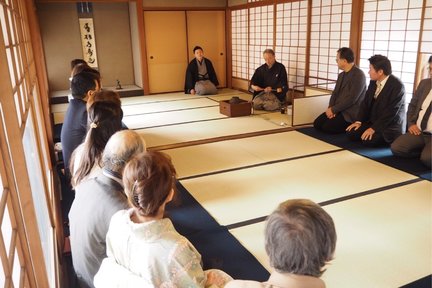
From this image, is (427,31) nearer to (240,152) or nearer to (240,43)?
(240,152)

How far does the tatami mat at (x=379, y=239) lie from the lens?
1981 millimetres

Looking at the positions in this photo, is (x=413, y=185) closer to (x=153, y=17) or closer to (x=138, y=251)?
(x=138, y=251)

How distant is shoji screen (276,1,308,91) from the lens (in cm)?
612

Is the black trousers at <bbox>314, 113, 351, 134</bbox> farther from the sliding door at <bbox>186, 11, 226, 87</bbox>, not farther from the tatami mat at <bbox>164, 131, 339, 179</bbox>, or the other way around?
the sliding door at <bbox>186, 11, 226, 87</bbox>

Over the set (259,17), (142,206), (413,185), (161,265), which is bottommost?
(413,185)

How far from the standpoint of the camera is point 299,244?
90 centimetres

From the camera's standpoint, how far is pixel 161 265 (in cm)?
113

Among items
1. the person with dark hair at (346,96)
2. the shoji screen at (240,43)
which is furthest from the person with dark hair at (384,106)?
the shoji screen at (240,43)

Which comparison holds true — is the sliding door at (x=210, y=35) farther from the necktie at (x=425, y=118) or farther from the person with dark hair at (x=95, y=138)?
the person with dark hair at (x=95, y=138)

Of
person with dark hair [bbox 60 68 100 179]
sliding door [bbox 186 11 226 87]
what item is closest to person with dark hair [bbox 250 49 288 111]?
sliding door [bbox 186 11 226 87]


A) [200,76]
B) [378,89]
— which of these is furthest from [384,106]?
[200,76]

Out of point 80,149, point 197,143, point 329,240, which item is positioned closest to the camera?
point 329,240

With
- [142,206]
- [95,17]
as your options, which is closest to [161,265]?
[142,206]

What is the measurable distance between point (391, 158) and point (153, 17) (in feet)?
19.1
